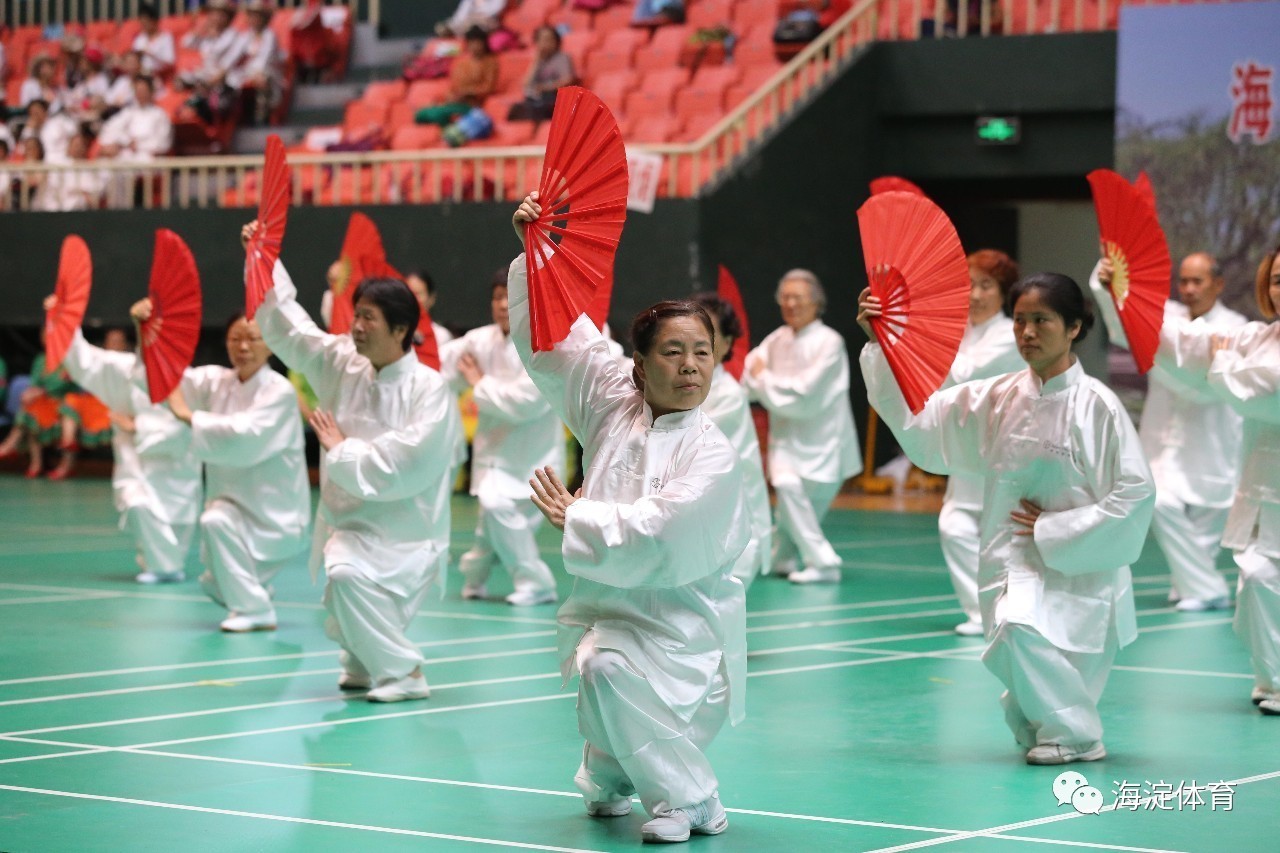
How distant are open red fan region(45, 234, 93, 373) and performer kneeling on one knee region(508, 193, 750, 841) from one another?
623 cm

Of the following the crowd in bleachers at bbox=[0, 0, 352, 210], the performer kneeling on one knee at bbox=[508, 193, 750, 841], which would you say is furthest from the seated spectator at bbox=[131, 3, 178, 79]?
Result: the performer kneeling on one knee at bbox=[508, 193, 750, 841]

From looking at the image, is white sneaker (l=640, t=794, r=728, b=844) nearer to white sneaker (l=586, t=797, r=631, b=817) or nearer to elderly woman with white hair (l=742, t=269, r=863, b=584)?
white sneaker (l=586, t=797, r=631, b=817)

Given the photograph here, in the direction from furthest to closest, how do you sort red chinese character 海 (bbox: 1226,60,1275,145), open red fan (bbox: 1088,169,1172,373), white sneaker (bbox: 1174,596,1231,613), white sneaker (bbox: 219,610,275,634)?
red chinese character 海 (bbox: 1226,60,1275,145)
white sneaker (bbox: 1174,596,1231,613)
white sneaker (bbox: 219,610,275,634)
open red fan (bbox: 1088,169,1172,373)

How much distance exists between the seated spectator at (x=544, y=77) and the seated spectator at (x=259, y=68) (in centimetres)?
352

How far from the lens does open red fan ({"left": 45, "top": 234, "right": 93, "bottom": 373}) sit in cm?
1085

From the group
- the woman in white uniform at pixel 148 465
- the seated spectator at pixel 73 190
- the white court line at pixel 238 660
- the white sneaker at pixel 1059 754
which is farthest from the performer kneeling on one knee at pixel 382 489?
the seated spectator at pixel 73 190

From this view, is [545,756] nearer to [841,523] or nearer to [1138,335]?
[1138,335]

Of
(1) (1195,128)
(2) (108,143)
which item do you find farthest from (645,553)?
(2) (108,143)

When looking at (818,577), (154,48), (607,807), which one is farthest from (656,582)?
(154,48)

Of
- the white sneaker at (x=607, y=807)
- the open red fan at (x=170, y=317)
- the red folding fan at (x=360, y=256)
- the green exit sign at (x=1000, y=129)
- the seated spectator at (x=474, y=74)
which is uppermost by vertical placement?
the seated spectator at (x=474, y=74)

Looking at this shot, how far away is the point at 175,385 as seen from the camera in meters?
9.38

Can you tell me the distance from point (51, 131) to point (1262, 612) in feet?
52.8

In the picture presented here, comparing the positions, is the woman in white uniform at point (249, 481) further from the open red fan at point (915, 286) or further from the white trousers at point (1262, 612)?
Answer: the white trousers at point (1262, 612)

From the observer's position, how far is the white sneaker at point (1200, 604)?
1000 cm
